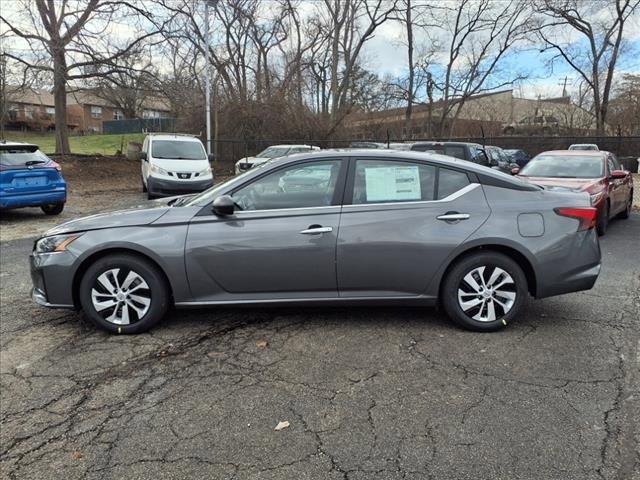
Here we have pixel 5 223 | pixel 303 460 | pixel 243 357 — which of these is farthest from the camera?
pixel 5 223

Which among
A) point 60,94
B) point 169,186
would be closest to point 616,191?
point 169,186

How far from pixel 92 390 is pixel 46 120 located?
7080 centimetres

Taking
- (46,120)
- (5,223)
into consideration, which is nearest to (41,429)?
(5,223)

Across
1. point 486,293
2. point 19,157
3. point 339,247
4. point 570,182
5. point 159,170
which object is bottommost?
point 486,293

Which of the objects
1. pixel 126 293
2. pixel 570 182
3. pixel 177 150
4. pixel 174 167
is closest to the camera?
pixel 126 293

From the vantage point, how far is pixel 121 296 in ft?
13.8

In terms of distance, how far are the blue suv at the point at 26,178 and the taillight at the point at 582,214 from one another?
9.78m

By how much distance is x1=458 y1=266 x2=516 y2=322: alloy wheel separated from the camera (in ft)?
13.7

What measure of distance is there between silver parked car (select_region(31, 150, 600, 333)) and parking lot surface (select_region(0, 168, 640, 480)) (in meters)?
0.32

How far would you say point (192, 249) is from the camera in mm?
4117

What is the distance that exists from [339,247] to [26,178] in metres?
8.55

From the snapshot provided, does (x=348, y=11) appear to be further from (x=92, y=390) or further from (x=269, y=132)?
(x=92, y=390)

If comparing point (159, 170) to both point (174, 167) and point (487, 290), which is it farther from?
point (487, 290)

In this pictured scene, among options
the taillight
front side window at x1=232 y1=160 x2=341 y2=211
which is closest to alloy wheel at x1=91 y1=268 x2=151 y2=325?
front side window at x1=232 y1=160 x2=341 y2=211
